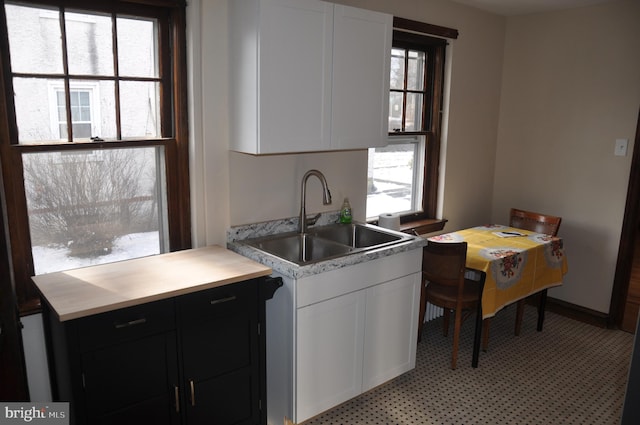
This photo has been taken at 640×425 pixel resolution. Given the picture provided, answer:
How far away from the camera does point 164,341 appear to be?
6.76 feet

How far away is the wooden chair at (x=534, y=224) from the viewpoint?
11.9 ft

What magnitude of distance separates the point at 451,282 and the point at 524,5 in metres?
2.18

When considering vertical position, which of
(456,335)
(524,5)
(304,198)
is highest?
(524,5)

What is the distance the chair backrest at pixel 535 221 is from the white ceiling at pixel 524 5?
1.55 m

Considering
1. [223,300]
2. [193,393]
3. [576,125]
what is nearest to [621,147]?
[576,125]

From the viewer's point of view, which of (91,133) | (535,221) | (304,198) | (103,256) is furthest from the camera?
(535,221)

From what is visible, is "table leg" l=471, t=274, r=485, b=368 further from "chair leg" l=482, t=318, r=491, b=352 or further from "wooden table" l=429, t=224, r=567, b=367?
"chair leg" l=482, t=318, r=491, b=352

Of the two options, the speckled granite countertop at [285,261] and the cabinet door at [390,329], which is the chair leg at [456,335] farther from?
the speckled granite countertop at [285,261]

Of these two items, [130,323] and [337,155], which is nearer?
[130,323]

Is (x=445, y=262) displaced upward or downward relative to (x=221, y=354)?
upward

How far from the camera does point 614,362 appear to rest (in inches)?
131

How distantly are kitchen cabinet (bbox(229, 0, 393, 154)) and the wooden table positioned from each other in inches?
42.5

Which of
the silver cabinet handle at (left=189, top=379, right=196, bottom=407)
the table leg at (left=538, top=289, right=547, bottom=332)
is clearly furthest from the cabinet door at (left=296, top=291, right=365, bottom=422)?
the table leg at (left=538, top=289, right=547, bottom=332)

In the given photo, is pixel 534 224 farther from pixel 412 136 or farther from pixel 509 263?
pixel 412 136
